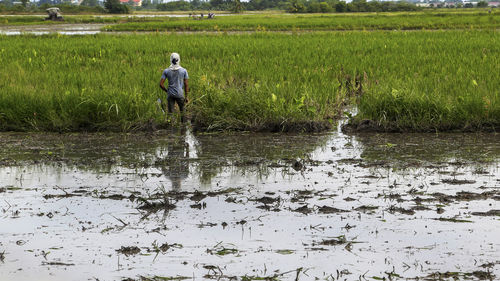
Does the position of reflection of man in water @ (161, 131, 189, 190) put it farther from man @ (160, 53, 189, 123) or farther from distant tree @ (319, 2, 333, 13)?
distant tree @ (319, 2, 333, 13)

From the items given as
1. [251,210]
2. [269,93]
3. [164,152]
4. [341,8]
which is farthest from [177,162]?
[341,8]

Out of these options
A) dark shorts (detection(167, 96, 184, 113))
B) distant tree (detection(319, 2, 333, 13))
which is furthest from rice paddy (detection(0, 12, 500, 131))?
distant tree (detection(319, 2, 333, 13))

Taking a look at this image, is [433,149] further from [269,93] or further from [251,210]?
[251,210]

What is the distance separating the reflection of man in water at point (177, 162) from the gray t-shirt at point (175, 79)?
33.3 inches

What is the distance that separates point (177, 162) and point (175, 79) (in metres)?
2.28

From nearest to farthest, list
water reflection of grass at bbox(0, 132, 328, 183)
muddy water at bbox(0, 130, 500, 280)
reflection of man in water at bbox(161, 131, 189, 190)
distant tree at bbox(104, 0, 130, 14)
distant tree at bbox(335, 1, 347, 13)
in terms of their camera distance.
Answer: muddy water at bbox(0, 130, 500, 280) → reflection of man in water at bbox(161, 131, 189, 190) → water reflection of grass at bbox(0, 132, 328, 183) → distant tree at bbox(104, 0, 130, 14) → distant tree at bbox(335, 1, 347, 13)

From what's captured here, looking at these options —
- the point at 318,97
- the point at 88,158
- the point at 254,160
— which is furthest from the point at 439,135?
the point at 88,158

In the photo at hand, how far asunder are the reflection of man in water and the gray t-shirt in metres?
0.84

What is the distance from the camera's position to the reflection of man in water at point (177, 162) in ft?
20.9

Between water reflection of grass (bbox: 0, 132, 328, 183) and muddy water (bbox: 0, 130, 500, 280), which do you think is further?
water reflection of grass (bbox: 0, 132, 328, 183)

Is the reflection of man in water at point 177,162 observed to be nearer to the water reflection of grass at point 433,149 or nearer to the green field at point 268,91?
the green field at point 268,91

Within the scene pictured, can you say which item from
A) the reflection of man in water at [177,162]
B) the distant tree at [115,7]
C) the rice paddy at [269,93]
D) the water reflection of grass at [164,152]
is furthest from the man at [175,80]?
the distant tree at [115,7]

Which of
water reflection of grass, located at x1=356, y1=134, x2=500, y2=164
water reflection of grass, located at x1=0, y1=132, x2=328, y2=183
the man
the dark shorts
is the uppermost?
the man

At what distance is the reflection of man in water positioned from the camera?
6.36 meters
